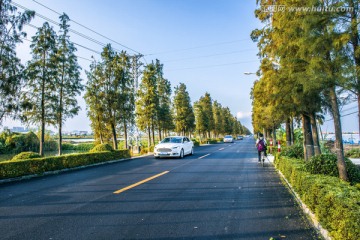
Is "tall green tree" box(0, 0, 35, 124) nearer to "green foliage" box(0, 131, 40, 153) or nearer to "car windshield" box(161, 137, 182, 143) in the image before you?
"car windshield" box(161, 137, 182, 143)

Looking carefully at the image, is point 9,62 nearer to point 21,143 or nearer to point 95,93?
point 95,93

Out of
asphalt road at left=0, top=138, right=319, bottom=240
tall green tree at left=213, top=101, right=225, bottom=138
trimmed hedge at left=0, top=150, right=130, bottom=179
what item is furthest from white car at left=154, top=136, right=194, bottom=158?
tall green tree at left=213, top=101, right=225, bottom=138

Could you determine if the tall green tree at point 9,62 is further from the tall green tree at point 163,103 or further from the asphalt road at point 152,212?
the tall green tree at point 163,103

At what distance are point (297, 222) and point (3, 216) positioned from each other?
5.97 m

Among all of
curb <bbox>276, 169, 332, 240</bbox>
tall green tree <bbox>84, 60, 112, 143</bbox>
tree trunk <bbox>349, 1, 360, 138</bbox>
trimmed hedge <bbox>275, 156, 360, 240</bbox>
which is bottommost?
curb <bbox>276, 169, 332, 240</bbox>

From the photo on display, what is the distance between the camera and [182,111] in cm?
5178

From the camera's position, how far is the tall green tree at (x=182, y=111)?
2031 inches

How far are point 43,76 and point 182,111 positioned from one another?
33.4m

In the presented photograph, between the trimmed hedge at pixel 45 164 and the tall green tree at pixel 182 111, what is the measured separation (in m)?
33.5

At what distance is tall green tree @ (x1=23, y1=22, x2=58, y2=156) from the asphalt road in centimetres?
1238

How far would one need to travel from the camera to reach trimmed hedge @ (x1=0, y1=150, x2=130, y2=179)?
1111 centimetres

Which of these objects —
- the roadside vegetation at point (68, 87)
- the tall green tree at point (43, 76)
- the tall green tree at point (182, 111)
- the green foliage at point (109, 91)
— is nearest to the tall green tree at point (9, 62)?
the roadside vegetation at point (68, 87)

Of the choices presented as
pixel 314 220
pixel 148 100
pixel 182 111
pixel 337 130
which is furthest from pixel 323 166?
pixel 182 111

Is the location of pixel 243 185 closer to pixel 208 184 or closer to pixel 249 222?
pixel 208 184
